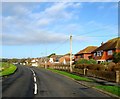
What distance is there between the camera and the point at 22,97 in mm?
14016

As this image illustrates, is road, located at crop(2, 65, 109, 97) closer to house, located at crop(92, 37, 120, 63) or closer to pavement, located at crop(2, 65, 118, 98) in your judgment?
pavement, located at crop(2, 65, 118, 98)

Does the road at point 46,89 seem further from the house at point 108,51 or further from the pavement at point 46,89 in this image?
the house at point 108,51

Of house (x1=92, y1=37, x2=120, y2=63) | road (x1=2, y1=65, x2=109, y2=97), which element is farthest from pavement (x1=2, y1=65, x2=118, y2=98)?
house (x1=92, y1=37, x2=120, y2=63)

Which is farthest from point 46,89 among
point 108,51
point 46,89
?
point 108,51

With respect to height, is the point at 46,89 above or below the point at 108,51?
below

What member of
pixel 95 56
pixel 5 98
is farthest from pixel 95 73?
pixel 95 56

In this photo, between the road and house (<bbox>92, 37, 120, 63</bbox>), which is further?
house (<bbox>92, 37, 120, 63</bbox>)

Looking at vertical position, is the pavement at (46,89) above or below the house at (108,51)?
below

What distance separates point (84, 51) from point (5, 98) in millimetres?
79940

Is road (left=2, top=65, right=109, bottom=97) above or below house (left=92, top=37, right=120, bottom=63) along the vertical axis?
below

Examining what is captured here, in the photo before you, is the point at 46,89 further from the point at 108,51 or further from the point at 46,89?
the point at 108,51

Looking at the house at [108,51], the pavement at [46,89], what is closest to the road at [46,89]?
the pavement at [46,89]

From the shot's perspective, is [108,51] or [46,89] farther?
[108,51]

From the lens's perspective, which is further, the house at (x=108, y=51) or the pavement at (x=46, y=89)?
the house at (x=108, y=51)
